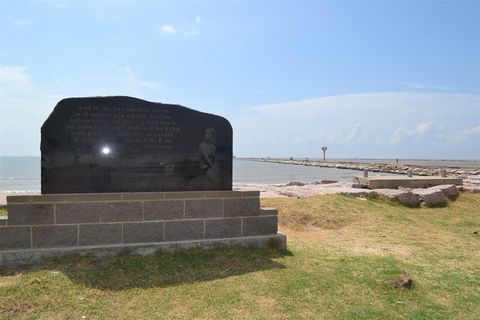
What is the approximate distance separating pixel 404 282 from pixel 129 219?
4.26m

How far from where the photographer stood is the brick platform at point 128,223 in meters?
6.00

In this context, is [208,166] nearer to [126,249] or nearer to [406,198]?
[126,249]

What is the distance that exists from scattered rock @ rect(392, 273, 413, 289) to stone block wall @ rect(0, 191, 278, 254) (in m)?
→ 2.47

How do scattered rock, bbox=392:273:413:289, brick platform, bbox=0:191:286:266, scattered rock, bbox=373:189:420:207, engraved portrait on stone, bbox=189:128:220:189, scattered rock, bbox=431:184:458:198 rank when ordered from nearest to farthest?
scattered rock, bbox=392:273:413:289 → brick platform, bbox=0:191:286:266 → engraved portrait on stone, bbox=189:128:220:189 → scattered rock, bbox=373:189:420:207 → scattered rock, bbox=431:184:458:198

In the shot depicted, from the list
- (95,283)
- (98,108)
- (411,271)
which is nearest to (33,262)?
(95,283)

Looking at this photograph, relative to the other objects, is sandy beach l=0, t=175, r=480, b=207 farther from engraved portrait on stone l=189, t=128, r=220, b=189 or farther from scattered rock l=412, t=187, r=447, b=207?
engraved portrait on stone l=189, t=128, r=220, b=189

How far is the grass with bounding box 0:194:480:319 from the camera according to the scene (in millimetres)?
4625

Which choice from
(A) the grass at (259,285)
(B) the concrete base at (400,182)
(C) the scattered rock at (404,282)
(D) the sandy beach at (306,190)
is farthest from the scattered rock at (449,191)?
(C) the scattered rock at (404,282)

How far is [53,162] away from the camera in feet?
21.0

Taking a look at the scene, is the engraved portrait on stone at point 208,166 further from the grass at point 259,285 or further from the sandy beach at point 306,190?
the sandy beach at point 306,190

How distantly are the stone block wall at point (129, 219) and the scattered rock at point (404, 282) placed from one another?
8.11ft

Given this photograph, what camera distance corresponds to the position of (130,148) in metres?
6.80

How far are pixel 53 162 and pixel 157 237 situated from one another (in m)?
2.08

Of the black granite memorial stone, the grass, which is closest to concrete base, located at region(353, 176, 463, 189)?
the grass
